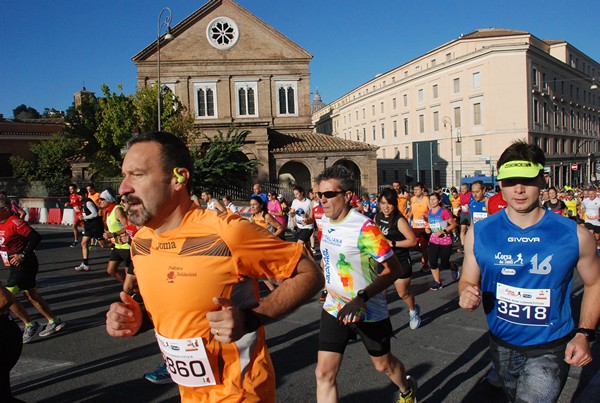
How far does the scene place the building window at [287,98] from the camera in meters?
39.8

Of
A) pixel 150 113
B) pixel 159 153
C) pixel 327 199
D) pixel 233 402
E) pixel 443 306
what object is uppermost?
pixel 150 113

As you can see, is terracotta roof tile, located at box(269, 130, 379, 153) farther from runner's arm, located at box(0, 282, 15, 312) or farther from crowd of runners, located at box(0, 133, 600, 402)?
runner's arm, located at box(0, 282, 15, 312)

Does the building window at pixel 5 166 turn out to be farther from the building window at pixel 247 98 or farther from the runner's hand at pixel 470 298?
the runner's hand at pixel 470 298

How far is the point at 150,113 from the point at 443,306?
23332 millimetres

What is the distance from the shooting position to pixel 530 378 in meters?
2.91

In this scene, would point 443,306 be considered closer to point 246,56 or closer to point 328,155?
point 328,155

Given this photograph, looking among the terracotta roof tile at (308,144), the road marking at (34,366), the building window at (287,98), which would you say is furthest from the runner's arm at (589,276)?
the building window at (287,98)

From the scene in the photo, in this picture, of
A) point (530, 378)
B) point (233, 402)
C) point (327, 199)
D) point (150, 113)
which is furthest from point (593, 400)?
point (150, 113)

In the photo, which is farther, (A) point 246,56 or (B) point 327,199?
(A) point 246,56

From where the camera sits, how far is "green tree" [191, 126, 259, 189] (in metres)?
27.9

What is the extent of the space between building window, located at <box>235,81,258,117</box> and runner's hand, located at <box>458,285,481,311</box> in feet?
124

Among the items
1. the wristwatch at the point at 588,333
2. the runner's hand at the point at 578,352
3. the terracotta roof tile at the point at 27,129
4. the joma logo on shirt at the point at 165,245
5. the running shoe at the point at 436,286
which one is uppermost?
the terracotta roof tile at the point at 27,129

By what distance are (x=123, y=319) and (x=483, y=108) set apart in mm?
52253

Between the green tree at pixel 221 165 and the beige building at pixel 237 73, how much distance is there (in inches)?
267
